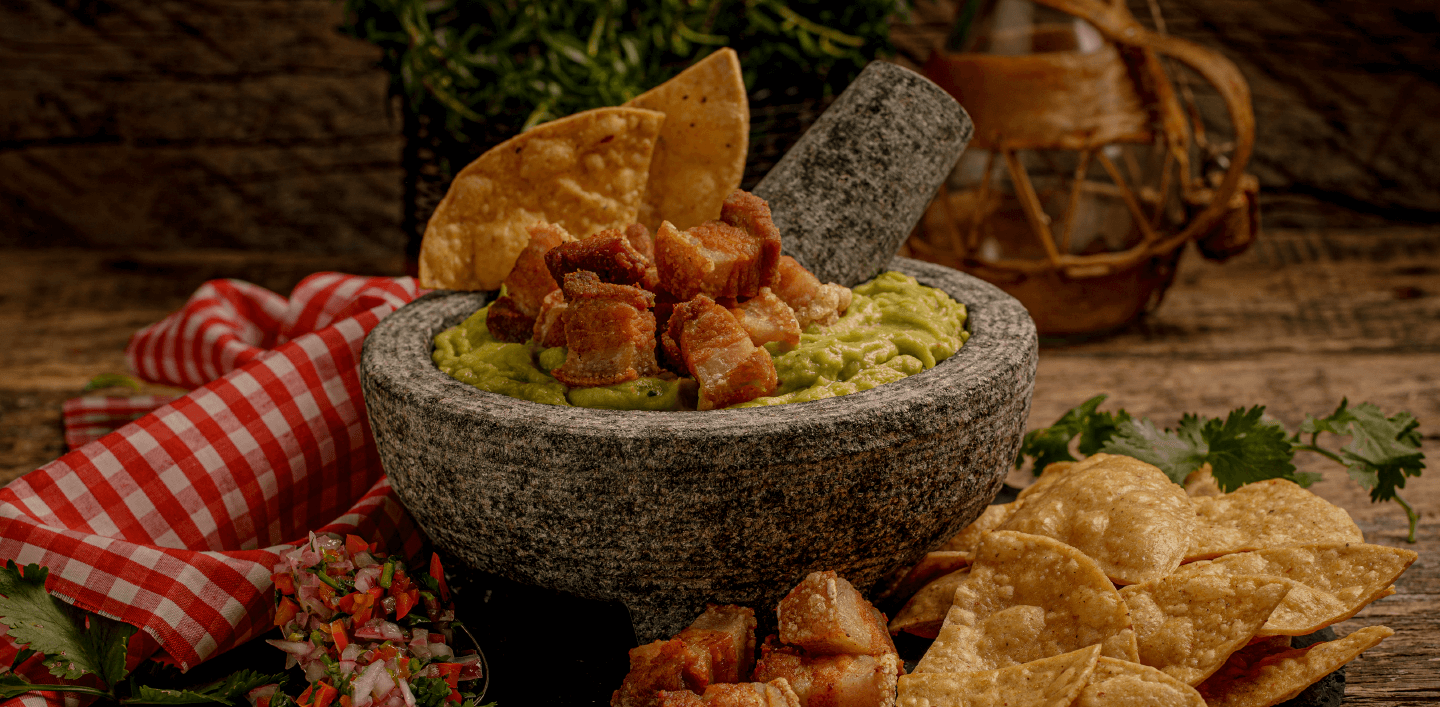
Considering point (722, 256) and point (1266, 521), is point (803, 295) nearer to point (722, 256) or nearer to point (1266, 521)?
point (722, 256)

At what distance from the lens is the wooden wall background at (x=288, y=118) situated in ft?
12.5

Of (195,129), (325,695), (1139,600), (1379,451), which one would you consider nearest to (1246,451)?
(1379,451)

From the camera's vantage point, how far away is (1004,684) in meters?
1.25

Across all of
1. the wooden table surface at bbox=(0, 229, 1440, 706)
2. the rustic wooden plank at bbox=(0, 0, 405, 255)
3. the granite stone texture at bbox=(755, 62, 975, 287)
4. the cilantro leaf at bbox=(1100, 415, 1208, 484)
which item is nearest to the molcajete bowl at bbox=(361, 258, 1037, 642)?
the granite stone texture at bbox=(755, 62, 975, 287)

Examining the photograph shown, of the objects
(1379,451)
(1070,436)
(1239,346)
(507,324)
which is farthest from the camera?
(1239,346)

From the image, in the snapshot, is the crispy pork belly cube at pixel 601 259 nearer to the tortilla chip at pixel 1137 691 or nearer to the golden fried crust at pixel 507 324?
the golden fried crust at pixel 507 324

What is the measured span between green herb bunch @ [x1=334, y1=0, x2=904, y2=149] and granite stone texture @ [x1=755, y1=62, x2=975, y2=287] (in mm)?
856

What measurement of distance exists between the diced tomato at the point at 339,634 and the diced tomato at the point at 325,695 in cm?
5

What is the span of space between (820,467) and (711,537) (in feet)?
0.52

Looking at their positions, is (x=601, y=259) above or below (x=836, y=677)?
above

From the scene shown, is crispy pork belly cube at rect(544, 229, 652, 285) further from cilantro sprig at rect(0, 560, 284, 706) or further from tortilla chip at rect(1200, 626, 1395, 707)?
tortilla chip at rect(1200, 626, 1395, 707)

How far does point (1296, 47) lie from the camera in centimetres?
403

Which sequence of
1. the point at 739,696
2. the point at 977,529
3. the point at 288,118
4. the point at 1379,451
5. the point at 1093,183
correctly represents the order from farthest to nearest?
1. the point at 288,118
2. the point at 1093,183
3. the point at 1379,451
4. the point at 977,529
5. the point at 739,696

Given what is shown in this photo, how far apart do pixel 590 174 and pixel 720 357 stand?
1.88 feet
